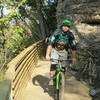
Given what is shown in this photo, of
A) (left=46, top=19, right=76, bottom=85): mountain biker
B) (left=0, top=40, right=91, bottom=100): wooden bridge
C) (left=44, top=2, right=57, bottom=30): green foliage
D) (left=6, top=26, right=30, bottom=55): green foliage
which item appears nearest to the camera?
(left=46, top=19, right=76, bottom=85): mountain biker

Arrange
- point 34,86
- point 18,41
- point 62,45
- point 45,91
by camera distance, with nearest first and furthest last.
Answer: point 62,45, point 45,91, point 34,86, point 18,41

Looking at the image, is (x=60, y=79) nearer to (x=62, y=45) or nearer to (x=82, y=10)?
(x=62, y=45)

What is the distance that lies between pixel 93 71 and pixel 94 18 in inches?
163

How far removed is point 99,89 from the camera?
9430mm

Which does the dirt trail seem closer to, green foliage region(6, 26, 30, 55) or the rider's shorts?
the rider's shorts

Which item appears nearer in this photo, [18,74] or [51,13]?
[18,74]

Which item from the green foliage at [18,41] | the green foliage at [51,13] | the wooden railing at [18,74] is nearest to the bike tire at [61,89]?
the wooden railing at [18,74]

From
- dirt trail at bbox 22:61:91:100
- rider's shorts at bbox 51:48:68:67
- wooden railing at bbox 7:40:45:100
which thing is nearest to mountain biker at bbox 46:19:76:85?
rider's shorts at bbox 51:48:68:67

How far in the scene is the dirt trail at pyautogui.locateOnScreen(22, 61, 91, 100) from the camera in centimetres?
821

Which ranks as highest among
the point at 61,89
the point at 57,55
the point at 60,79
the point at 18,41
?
the point at 57,55

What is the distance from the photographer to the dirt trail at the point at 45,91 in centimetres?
821

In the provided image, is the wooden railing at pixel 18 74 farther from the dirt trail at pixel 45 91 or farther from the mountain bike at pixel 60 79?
the mountain bike at pixel 60 79

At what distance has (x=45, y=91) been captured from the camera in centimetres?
866

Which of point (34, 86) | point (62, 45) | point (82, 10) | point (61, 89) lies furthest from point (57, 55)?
point (82, 10)
